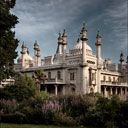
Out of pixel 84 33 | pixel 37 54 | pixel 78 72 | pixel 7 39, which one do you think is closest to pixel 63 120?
pixel 7 39

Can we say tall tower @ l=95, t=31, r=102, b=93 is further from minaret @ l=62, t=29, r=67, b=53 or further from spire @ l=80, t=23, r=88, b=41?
minaret @ l=62, t=29, r=67, b=53

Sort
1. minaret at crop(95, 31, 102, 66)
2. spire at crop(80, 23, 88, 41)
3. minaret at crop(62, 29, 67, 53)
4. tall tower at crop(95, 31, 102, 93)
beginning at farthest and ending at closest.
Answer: minaret at crop(95, 31, 102, 66), minaret at crop(62, 29, 67, 53), tall tower at crop(95, 31, 102, 93), spire at crop(80, 23, 88, 41)

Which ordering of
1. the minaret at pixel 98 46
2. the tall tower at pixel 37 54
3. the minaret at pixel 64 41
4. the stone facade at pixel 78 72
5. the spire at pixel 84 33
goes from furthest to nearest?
the tall tower at pixel 37 54 < the minaret at pixel 98 46 < the minaret at pixel 64 41 < the spire at pixel 84 33 < the stone facade at pixel 78 72

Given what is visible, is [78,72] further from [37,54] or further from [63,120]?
[63,120]

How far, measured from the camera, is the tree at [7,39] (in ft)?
72.4

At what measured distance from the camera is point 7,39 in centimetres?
2281

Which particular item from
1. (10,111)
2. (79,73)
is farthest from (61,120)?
(79,73)

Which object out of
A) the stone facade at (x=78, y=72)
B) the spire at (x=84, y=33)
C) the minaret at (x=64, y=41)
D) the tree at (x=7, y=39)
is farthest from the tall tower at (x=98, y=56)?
the tree at (x=7, y=39)

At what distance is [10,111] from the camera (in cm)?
1866

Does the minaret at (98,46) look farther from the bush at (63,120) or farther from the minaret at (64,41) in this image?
the bush at (63,120)

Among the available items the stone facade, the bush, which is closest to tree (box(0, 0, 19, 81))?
the bush

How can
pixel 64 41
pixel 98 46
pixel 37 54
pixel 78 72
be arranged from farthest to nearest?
pixel 37 54
pixel 64 41
pixel 98 46
pixel 78 72

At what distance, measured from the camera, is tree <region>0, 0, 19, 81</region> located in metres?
22.1

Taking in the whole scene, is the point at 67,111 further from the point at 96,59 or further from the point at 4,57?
the point at 96,59
